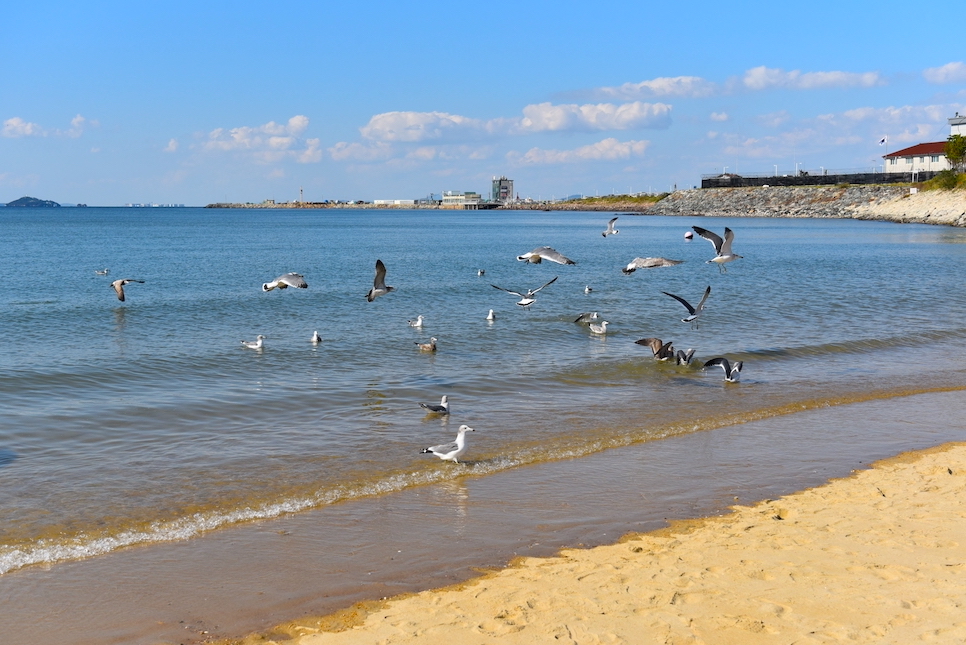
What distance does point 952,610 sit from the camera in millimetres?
5973

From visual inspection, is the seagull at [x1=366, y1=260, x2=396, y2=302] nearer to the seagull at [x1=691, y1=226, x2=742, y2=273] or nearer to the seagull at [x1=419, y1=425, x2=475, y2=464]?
the seagull at [x1=691, y1=226, x2=742, y2=273]

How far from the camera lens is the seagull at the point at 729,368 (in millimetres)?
15812

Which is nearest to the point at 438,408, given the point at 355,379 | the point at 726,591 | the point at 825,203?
the point at 355,379

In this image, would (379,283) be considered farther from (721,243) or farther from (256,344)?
(721,243)

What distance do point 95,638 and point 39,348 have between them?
15436 millimetres

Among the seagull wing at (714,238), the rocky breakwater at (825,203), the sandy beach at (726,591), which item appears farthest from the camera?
the rocky breakwater at (825,203)

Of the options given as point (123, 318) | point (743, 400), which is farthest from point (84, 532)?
point (123, 318)

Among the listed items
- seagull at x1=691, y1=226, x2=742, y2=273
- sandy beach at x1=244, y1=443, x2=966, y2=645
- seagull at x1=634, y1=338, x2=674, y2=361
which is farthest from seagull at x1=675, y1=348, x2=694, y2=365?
sandy beach at x1=244, y1=443, x2=966, y2=645

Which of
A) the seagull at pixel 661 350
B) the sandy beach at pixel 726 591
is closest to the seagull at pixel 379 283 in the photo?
the seagull at pixel 661 350

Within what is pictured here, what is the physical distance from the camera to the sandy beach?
5840mm

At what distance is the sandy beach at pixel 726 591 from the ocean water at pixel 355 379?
301cm

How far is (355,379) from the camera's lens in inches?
634

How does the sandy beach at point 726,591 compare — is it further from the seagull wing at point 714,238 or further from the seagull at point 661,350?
the seagull wing at point 714,238

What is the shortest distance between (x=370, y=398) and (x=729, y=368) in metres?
6.84
